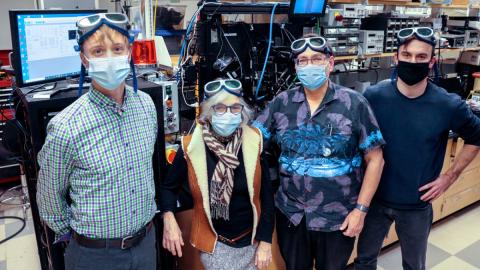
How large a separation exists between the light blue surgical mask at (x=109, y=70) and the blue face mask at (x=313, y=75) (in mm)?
710

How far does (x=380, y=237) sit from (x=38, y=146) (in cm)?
161

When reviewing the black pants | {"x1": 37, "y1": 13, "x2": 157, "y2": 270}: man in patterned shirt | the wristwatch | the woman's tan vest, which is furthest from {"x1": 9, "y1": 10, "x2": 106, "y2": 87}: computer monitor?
the wristwatch

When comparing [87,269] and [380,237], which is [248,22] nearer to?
[380,237]

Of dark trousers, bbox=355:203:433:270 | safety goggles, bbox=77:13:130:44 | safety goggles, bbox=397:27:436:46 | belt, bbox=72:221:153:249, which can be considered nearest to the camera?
safety goggles, bbox=77:13:130:44

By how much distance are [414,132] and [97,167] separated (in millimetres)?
1353

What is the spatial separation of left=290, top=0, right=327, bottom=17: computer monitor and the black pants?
1.12 metres

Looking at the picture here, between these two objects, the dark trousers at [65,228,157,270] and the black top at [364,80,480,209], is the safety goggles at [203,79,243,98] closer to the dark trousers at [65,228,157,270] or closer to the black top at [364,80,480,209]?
the dark trousers at [65,228,157,270]

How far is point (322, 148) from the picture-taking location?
1.57 m

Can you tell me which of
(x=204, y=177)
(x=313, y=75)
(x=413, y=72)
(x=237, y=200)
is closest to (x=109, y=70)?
(x=204, y=177)

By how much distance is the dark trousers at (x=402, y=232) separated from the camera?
1.85 metres

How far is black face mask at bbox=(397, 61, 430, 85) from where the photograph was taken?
170 cm

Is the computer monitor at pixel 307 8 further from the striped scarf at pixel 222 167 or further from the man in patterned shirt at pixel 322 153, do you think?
the striped scarf at pixel 222 167

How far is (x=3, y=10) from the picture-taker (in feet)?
16.0

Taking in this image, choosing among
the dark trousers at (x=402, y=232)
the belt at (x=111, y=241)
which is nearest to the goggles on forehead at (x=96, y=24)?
the belt at (x=111, y=241)
